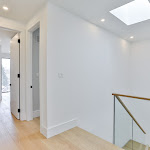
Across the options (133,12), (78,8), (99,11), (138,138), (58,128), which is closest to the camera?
(58,128)

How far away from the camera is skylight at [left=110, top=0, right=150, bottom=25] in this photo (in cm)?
266

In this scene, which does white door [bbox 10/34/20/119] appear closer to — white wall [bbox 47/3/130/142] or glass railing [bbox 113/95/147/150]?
white wall [bbox 47/3/130/142]

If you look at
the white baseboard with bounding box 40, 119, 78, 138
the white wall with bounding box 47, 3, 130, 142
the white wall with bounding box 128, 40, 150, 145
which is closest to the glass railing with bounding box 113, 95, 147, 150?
the white wall with bounding box 47, 3, 130, 142

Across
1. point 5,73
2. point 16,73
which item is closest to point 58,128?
point 16,73

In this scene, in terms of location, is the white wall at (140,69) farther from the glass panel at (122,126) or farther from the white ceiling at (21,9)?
the white ceiling at (21,9)

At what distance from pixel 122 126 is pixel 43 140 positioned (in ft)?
7.74

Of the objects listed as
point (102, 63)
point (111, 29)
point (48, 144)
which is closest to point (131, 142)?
point (102, 63)

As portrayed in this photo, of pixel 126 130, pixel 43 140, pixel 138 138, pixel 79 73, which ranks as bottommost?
pixel 138 138

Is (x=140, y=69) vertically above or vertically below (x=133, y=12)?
below

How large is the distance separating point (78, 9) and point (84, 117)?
256cm

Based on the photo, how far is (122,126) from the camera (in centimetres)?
318

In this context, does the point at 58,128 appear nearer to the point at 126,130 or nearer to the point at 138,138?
the point at 126,130

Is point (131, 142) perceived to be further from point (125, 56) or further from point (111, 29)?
point (111, 29)

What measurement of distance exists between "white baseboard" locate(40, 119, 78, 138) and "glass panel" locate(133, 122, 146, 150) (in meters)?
2.06
